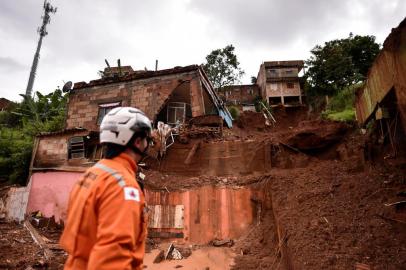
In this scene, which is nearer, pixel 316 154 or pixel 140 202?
pixel 140 202

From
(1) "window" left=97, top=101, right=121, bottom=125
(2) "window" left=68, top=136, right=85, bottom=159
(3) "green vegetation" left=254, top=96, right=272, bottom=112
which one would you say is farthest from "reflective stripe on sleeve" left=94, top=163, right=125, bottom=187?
(3) "green vegetation" left=254, top=96, right=272, bottom=112

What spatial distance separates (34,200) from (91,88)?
24.7ft

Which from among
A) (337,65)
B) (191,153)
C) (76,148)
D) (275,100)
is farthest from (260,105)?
→ (76,148)

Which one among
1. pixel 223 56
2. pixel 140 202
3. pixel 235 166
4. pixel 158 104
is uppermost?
pixel 223 56

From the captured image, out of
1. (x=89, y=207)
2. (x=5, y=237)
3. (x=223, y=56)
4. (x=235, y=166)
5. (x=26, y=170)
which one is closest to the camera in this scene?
(x=89, y=207)

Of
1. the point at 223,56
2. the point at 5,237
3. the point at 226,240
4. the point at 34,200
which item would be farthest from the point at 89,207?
the point at 223,56

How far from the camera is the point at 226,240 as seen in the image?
10.8 metres

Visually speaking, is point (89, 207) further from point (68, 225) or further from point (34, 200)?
point (34, 200)

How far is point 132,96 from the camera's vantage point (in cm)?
1806

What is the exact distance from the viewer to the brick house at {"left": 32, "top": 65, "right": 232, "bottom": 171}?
1587 centimetres

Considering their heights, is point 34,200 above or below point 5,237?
above

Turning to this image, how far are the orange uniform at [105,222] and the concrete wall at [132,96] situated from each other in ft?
49.8

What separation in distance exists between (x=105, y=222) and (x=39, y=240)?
10.8 metres

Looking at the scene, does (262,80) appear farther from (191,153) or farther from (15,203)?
(15,203)
